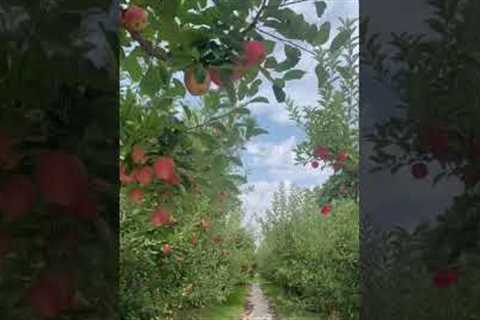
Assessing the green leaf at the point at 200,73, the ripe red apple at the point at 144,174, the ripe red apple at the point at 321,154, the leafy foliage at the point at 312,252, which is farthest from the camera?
the leafy foliage at the point at 312,252

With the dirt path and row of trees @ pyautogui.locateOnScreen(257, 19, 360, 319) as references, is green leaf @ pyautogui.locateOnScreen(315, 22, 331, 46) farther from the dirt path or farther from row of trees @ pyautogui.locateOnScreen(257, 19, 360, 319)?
the dirt path

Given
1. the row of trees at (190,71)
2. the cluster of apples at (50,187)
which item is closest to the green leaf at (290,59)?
the row of trees at (190,71)

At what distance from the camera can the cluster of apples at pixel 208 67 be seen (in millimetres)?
596

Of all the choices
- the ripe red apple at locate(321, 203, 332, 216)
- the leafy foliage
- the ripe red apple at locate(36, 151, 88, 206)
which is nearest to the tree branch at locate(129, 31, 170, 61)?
the ripe red apple at locate(36, 151, 88, 206)

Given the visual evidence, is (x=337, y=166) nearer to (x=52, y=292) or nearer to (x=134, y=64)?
(x=134, y=64)

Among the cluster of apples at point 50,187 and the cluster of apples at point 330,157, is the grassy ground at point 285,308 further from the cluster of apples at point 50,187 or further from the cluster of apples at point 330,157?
the cluster of apples at point 50,187

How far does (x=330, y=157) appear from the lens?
6.45ft

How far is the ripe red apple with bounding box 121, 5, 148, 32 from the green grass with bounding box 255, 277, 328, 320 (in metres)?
1.92

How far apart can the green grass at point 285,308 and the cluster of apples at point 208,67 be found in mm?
1874

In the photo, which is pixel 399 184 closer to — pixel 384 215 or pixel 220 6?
pixel 384 215

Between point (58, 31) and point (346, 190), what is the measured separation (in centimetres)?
180

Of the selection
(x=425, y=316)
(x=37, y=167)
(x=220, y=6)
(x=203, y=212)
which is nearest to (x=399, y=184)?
(x=425, y=316)

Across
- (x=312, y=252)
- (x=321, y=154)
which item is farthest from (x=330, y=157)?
(x=312, y=252)

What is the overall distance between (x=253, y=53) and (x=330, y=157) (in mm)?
1397
